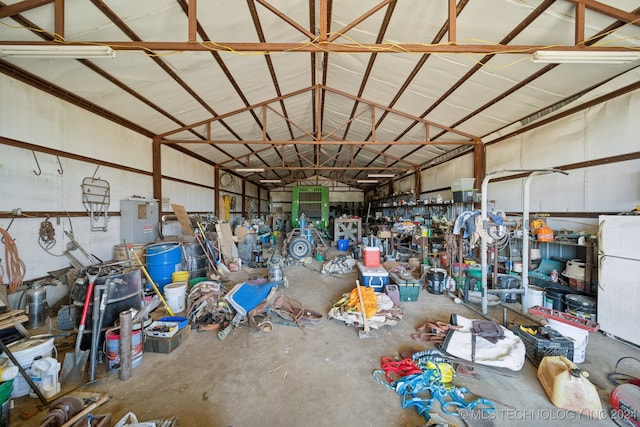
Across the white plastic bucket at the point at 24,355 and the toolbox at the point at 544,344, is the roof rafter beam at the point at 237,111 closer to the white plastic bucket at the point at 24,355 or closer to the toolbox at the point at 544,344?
the white plastic bucket at the point at 24,355

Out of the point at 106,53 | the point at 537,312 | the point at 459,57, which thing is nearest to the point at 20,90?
the point at 106,53

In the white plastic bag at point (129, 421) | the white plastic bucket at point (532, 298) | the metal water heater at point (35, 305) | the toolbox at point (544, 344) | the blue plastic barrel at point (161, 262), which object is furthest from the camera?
the blue plastic barrel at point (161, 262)

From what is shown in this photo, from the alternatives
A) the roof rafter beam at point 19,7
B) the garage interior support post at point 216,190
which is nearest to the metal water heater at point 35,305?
the roof rafter beam at point 19,7

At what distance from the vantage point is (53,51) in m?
2.55

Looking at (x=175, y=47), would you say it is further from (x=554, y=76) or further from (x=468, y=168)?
(x=468, y=168)

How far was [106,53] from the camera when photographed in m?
2.61

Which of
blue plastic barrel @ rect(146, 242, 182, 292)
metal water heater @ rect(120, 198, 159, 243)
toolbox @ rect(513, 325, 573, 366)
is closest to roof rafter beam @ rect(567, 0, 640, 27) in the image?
toolbox @ rect(513, 325, 573, 366)

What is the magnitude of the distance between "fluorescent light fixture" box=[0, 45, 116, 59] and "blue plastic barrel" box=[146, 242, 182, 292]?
320cm

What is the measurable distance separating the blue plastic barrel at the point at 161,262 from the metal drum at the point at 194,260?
437 mm

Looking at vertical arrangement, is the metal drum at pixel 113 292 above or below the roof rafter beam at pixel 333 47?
below

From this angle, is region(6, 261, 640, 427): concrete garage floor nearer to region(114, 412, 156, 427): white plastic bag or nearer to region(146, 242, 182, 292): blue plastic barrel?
region(114, 412, 156, 427): white plastic bag

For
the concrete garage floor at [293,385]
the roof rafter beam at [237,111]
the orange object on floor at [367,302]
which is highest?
the roof rafter beam at [237,111]

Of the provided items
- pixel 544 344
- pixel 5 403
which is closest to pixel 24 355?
pixel 5 403

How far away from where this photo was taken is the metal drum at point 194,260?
511cm
